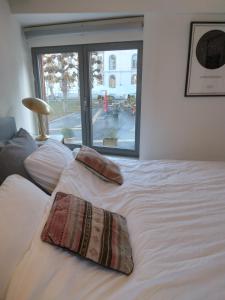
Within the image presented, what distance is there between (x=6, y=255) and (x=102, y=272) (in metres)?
0.38

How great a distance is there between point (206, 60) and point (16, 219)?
2373 millimetres

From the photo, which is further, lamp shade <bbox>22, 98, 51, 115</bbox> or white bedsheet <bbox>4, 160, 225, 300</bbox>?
lamp shade <bbox>22, 98, 51, 115</bbox>

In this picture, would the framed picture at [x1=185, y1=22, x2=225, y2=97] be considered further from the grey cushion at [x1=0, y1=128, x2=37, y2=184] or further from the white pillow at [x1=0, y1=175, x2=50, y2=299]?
the white pillow at [x1=0, y1=175, x2=50, y2=299]

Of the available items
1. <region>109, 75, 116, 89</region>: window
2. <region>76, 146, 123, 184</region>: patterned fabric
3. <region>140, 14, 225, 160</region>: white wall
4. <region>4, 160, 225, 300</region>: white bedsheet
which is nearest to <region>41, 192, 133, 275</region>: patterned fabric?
<region>4, 160, 225, 300</region>: white bedsheet

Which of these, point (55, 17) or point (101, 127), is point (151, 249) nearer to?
point (101, 127)

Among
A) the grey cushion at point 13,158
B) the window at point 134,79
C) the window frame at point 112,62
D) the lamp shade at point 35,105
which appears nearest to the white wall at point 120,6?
the window frame at point 112,62

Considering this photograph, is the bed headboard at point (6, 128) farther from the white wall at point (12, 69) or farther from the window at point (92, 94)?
the window at point (92, 94)

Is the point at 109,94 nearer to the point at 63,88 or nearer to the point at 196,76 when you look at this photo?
the point at 63,88

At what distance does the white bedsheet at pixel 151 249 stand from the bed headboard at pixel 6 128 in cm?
64

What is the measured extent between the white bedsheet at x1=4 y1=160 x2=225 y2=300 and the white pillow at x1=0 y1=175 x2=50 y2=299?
0.12 feet

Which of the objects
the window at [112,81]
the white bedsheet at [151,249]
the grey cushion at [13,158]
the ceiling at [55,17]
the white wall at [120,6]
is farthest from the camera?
the window at [112,81]

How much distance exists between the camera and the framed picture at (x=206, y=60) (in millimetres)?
2270

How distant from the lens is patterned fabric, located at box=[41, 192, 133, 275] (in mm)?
899

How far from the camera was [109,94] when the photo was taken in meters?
2.80
